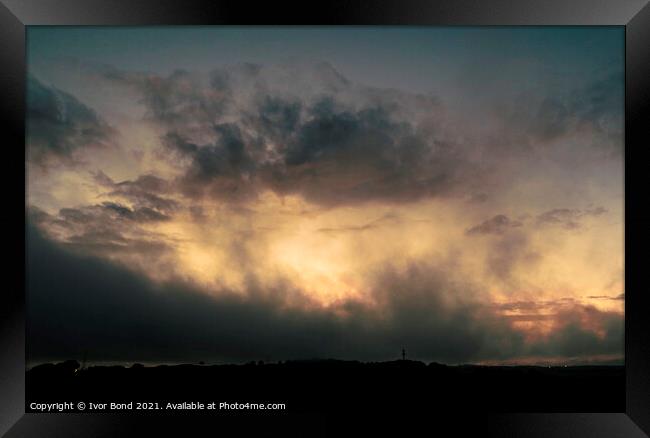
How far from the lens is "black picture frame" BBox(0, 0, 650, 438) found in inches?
170

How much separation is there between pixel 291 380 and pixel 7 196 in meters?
2.48

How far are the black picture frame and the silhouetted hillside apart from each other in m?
0.12

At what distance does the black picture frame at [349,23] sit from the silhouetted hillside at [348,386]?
0.12 metres

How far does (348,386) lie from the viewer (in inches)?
180

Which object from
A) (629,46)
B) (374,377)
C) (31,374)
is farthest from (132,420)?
(629,46)

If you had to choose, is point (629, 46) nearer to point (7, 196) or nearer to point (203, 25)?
point (203, 25)

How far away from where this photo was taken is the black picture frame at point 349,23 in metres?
4.32

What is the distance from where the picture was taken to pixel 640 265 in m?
4.35

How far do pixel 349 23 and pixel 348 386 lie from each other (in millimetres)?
2676

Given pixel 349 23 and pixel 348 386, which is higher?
pixel 349 23

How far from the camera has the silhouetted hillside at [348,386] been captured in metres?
4.44

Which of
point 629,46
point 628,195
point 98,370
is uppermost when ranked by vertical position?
point 629,46

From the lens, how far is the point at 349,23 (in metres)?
4.38

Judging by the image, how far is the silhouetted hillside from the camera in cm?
444
